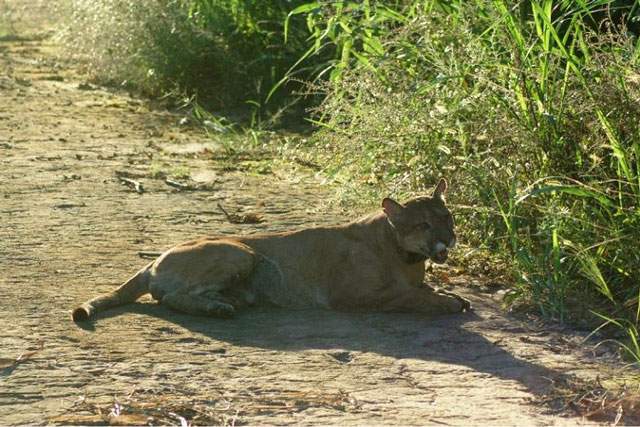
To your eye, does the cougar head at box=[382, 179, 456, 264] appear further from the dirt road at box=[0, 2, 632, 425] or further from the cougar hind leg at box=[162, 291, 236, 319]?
the cougar hind leg at box=[162, 291, 236, 319]

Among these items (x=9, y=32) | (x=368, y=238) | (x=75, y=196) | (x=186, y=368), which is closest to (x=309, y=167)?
(x=75, y=196)

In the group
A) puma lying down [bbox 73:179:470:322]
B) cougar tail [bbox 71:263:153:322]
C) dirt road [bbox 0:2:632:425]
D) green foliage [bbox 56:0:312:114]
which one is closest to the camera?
dirt road [bbox 0:2:632:425]

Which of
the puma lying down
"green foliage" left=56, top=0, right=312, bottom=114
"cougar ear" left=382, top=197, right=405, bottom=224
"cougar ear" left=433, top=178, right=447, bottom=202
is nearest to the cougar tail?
the puma lying down

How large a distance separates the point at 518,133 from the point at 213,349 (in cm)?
234

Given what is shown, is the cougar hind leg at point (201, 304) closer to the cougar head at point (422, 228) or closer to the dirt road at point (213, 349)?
the dirt road at point (213, 349)

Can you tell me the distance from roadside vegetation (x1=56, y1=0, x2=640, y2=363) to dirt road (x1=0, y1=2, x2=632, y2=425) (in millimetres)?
413

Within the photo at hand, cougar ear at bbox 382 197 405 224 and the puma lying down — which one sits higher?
cougar ear at bbox 382 197 405 224

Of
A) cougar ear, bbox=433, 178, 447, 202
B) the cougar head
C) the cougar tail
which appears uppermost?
cougar ear, bbox=433, 178, 447, 202

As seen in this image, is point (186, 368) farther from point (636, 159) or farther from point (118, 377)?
point (636, 159)

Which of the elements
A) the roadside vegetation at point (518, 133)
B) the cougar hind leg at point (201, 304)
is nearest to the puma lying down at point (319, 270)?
the cougar hind leg at point (201, 304)

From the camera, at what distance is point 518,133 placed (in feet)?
22.6

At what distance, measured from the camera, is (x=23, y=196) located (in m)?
9.14

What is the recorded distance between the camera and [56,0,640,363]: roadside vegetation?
6289 millimetres

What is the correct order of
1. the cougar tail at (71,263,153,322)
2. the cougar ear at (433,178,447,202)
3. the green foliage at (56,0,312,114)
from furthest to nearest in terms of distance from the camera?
the green foliage at (56,0,312,114) → the cougar ear at (433,178,447,202) → the cougar tail at (71,263,153,322)
